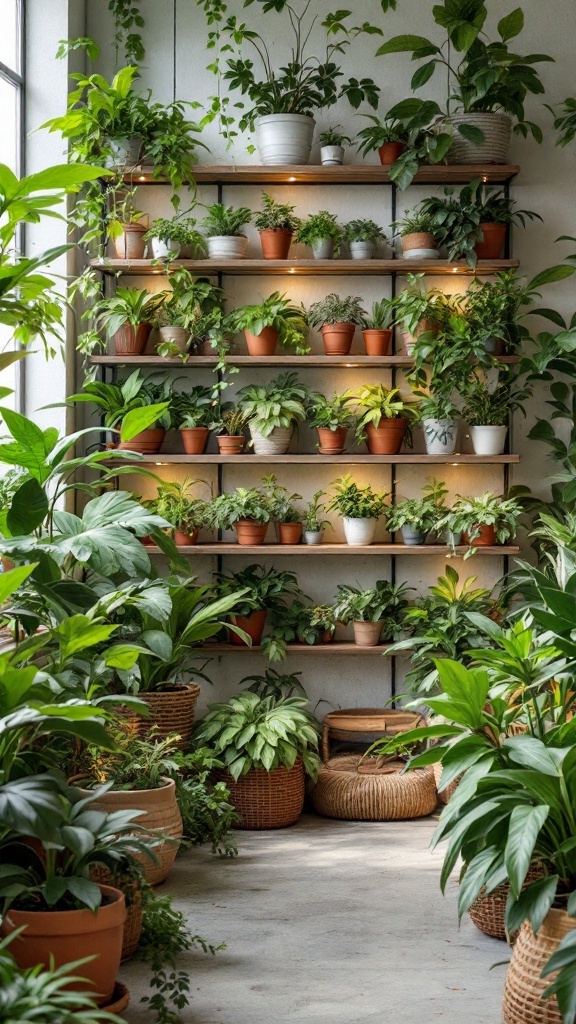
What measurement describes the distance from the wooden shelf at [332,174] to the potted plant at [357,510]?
1502mm

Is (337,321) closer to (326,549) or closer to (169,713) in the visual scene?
(326,549)

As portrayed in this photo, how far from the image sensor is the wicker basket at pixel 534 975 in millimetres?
2594

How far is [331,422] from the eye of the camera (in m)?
5.18

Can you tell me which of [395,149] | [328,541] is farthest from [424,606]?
[395,149]

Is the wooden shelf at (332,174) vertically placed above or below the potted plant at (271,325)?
above

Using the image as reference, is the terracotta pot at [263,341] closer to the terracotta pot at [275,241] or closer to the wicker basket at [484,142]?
the terracotta pot at [275,241]

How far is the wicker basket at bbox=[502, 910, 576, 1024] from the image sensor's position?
2594 millimetres

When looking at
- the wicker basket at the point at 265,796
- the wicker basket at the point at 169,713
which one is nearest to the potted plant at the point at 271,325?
the wicker basket at the point at 169,713

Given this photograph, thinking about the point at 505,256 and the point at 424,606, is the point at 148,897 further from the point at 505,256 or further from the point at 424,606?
the point at 505,256

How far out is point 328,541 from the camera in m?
5.52

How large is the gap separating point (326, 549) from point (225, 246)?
1.58 m

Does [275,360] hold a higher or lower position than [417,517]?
higher

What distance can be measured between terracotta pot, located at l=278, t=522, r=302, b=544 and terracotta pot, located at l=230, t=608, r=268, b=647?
0.36m

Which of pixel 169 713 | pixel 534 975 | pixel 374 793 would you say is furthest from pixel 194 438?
→ pixel 534 975
